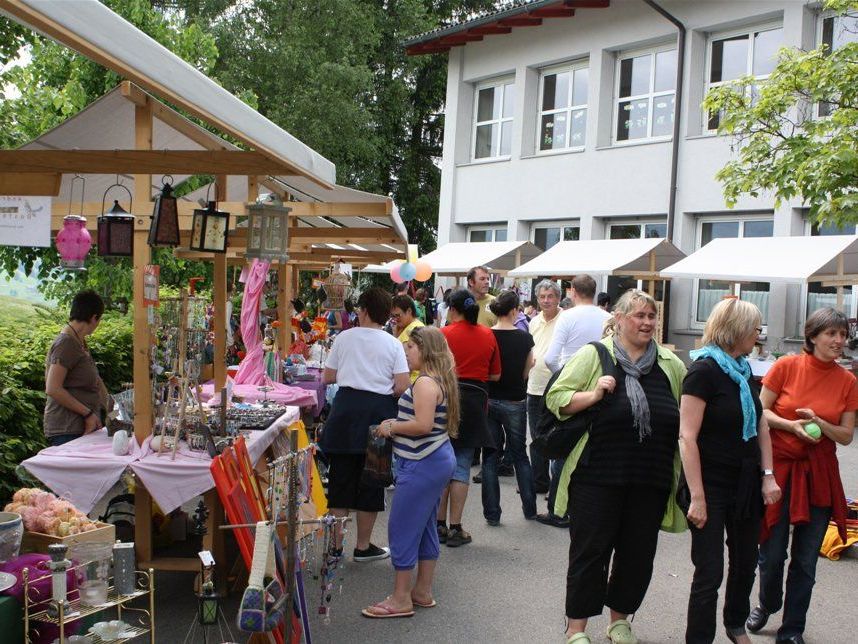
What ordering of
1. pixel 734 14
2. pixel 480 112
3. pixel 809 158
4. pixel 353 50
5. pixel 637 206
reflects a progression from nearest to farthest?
1. pixel 809 158
2. pixel 734 14
3. pixel 637 206
4. pixel 480 112
5. pixel 353 50

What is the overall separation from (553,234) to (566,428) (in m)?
16.2

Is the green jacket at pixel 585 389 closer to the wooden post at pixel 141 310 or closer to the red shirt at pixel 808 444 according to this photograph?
the red shirt at pixel 808 444

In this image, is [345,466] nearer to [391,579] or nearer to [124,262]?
[391,579]

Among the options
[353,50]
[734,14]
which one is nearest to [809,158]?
[734,14]

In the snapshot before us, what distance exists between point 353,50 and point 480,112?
15.5 ft

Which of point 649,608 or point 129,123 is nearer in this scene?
point 649,608

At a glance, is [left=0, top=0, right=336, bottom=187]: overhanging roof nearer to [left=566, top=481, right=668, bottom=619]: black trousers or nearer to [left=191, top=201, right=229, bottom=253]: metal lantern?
[left=191, top=201, right=229, bottom=253]: metal lantern

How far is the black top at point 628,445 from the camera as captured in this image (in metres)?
4.05

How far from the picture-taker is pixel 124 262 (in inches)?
518

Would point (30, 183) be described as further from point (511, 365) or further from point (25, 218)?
point (511, 365)

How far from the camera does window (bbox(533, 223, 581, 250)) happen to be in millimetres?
19528

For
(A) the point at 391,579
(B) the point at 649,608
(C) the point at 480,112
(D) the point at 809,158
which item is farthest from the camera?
(C) the point at 480,112

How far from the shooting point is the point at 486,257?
19000 mm

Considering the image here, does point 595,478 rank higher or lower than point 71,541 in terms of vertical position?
higher
